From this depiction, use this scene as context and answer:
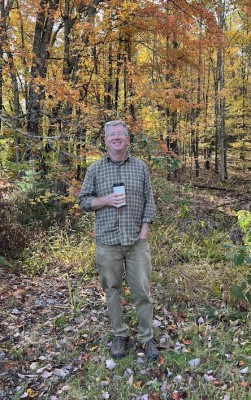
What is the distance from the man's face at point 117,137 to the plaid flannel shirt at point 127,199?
16 centimetres

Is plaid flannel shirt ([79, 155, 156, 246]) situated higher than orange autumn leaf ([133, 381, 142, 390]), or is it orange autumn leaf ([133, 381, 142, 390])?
plaid flannel shirt ([79, 155, 156, 246])

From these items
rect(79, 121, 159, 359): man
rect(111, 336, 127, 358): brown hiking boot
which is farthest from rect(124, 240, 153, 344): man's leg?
rect(111, 336, 127, 358): brown hiking boot

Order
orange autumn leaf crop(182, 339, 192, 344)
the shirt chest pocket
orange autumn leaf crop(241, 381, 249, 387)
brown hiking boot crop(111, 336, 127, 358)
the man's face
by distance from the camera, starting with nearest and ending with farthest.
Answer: orange autumn leaf crop(241, 381, 249, 387) → the man's face → the shirt chest pocket → brown hiking boot crop(111, 336, 127, 358) → orange autumn leaf crop(182, 339, 192, 344)

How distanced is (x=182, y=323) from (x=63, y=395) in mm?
1568

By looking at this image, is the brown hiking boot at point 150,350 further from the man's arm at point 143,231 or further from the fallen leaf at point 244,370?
the man's arm at point 143,231

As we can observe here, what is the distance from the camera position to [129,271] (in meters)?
3.24

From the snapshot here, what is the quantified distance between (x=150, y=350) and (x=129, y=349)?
28 centimetres

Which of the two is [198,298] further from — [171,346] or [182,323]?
[171,346]

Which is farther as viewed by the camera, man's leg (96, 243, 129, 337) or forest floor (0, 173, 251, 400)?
man's leg (96, 243, 129, 337)

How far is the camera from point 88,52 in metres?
8.59

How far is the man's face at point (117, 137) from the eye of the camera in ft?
9.95

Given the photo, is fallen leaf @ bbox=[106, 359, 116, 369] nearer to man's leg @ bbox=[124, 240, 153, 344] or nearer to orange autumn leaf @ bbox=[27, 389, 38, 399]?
man's leg @ bbox=[124, 240, 153, 344]

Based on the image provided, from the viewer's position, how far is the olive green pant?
125 inches

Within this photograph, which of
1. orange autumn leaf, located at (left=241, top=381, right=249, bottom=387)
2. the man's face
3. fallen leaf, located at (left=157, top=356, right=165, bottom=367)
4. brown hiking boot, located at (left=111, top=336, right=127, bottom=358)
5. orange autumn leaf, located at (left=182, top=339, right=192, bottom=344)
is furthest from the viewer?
orange autumn leaf, located at (left=182, top=339, right=192, bottom=344)
